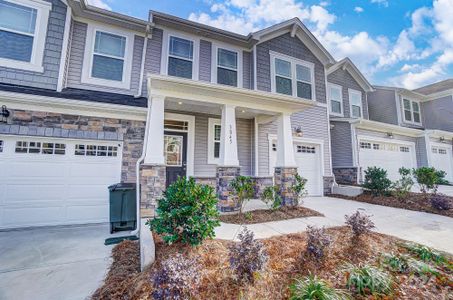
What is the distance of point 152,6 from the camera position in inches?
291

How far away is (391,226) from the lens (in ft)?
15.4

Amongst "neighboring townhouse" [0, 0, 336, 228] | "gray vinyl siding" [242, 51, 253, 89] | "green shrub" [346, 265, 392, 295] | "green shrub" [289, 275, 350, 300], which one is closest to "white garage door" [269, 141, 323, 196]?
"neighboring townhouse" [0, 0, 336, 228]

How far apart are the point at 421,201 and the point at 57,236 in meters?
10.2

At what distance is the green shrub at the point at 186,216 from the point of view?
2984 mm

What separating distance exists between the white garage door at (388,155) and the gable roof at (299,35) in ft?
13.9

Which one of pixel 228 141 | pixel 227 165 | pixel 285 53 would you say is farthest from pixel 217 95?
pixel 285 53

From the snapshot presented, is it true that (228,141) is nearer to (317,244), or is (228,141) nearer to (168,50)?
(317,244)

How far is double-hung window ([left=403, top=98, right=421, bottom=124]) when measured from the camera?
13242 millimetres

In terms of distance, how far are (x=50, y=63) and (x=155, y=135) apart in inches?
164

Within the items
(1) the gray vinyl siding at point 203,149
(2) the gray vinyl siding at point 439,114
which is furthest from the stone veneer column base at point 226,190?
(2) the gray vinyl siding at point 439,114

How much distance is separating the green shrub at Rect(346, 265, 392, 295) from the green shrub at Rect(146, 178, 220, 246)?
178 cm

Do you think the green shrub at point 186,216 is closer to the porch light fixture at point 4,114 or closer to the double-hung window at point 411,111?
the porch light fixture at point 4,114

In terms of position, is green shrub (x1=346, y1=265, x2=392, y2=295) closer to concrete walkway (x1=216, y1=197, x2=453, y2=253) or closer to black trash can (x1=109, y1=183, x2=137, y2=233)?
concrete walkway (x1=216, y1=197, x2=453, y2=253)

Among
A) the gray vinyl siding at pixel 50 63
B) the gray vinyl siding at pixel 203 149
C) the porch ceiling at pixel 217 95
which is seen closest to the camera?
the porch ceiling at pixel 217 95
